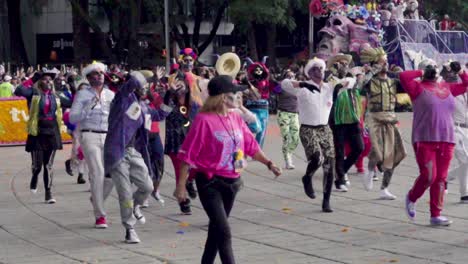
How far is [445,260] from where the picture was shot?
9.70m

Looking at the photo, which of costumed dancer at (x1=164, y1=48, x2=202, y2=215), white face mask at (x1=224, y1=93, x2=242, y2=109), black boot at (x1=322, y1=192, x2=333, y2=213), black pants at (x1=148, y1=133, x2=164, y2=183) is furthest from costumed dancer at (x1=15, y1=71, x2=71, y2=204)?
white face mask at (x1=224, y1=93, x2=242, y2=109)

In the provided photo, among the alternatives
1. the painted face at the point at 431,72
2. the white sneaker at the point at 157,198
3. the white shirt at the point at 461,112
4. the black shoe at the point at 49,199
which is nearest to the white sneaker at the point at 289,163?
the white sneaker at the point at 157,198

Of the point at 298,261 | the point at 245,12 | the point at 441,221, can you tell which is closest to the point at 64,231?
the point at 298,261

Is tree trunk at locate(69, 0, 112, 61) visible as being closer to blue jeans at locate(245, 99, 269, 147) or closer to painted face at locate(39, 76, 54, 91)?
blue jeans at locate(245, 99, 269, 147)

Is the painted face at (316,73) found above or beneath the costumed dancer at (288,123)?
above

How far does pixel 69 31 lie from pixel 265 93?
4091 cm

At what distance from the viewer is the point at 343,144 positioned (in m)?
15.0

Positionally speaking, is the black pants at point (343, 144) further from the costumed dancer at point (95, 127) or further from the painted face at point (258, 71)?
the costumed dancer at point (95, 127)

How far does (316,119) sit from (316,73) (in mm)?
578

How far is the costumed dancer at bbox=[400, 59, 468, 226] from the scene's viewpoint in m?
11.5

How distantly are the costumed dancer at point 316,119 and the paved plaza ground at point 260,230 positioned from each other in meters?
0.56

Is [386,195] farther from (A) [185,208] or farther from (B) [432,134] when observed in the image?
(A) [185,208]

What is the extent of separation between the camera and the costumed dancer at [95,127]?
11953mm

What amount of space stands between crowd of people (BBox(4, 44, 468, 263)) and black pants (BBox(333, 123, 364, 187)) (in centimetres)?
1
